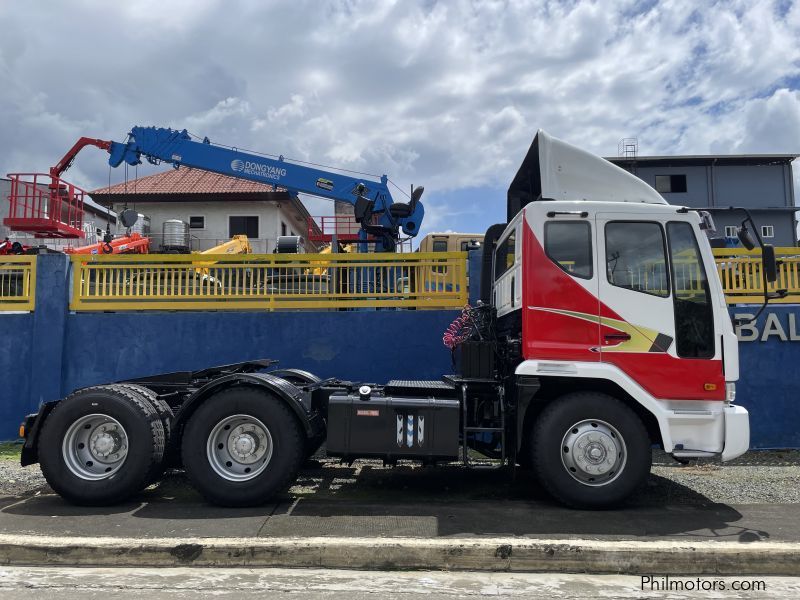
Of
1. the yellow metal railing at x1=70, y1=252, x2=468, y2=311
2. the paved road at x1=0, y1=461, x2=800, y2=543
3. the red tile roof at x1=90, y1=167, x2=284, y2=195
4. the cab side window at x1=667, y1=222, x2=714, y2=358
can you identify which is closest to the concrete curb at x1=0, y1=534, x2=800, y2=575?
the paved road at x1=0, y1=461, x2=800, y2=543

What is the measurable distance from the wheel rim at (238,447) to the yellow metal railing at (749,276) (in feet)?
22.2

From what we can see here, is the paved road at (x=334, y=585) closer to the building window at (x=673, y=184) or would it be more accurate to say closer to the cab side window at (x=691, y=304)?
the cab side window at (x=691, y=304)

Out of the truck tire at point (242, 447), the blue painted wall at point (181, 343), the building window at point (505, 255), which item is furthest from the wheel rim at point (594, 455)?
the blue painted wall at point (181, 343)

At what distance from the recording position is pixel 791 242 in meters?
37.7

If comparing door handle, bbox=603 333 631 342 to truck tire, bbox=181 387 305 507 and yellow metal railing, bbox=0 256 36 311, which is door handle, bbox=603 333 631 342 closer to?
truck tire, bbox=181 387 305 507

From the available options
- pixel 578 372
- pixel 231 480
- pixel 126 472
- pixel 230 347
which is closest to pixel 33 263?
pixel 230 347

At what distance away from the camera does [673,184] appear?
3838 centimetres

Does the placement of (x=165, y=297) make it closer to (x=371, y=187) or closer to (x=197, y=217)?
(x=371, y=187)

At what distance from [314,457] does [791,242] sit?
40.2 metres

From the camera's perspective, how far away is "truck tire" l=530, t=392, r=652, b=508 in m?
5.31

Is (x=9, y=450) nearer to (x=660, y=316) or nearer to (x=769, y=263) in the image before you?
(x=660, y=316)

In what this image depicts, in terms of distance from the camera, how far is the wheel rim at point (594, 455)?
17.5 feet

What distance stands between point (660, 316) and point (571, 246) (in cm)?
102

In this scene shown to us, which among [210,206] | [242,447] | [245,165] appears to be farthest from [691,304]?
[210,206]
